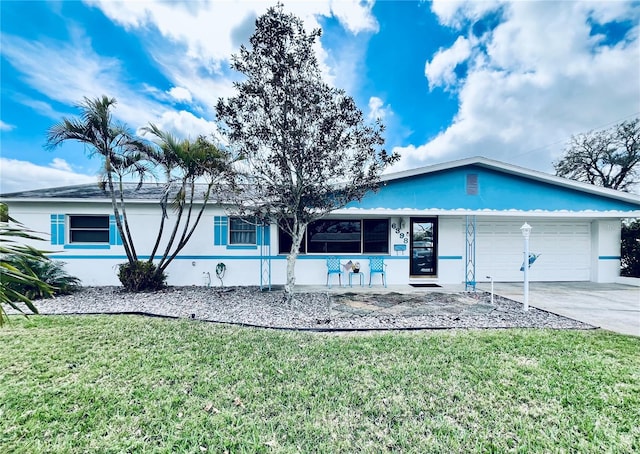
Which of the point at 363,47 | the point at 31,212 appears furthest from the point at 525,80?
the point at 31,212

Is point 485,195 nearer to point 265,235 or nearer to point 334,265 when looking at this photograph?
point 334,265

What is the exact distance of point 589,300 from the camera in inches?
314

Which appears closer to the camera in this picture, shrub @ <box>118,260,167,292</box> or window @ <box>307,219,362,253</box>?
shrub @ <box>118,260,167,292</box>

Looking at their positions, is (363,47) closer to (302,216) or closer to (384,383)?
(302,216)

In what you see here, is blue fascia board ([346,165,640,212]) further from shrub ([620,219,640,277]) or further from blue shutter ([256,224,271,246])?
blue shutter ([256,224,271,246])

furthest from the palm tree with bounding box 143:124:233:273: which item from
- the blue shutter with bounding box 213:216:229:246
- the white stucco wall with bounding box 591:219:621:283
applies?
the white stucco wall with bounding box 591:219:621:283

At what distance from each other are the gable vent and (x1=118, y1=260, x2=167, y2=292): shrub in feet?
36.4

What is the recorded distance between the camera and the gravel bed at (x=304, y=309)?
589 cm

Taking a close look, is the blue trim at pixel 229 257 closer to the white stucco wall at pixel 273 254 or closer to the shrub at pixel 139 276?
the white stucco wall at pixel 273 254

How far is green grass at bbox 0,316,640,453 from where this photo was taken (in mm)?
2625

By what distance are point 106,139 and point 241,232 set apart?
472 centimetres

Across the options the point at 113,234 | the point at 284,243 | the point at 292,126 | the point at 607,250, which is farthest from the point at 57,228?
the point at 607,250

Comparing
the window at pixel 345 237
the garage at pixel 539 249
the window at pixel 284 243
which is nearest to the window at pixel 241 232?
the window at pixel 284 243

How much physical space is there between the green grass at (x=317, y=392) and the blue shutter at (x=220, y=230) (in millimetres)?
4977
